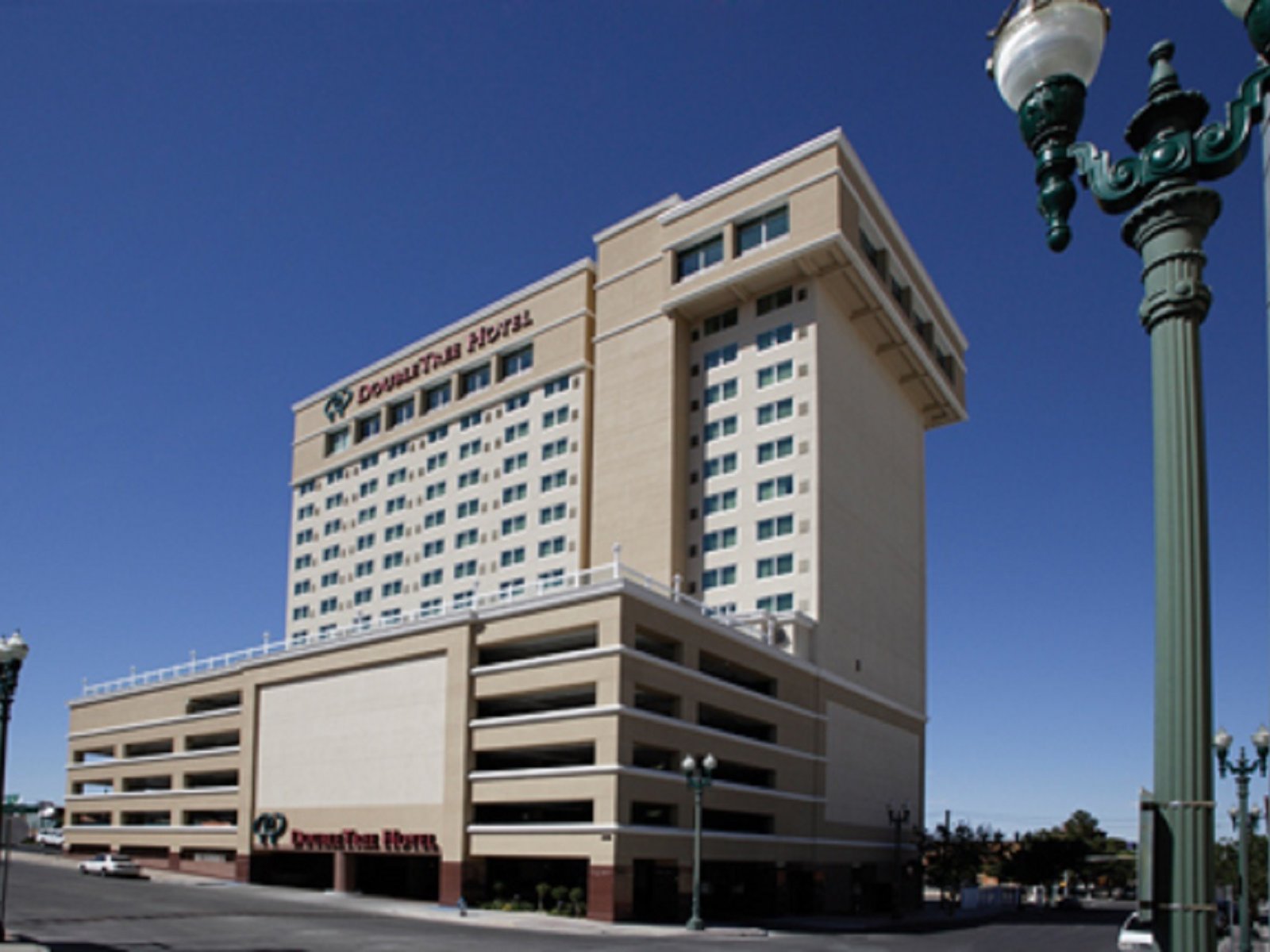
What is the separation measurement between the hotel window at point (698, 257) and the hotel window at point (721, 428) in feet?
31.2

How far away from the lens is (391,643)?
54719mm

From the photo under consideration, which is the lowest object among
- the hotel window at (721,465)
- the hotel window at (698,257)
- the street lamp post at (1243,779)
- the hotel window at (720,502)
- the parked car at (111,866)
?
the parked car at (111,866)

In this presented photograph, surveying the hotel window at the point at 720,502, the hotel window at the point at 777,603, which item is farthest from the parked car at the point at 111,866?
the hotel window at the point at 720,502

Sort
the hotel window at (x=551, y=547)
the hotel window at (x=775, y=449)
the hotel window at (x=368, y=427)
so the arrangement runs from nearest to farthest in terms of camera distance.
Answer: the hotel window at (x=775, y=449) → the hotel window at (x=551, y=547) → the hotel window at (x=368, y=427)

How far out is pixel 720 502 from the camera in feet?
218

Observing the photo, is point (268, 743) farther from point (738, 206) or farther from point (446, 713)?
point (738, 206)

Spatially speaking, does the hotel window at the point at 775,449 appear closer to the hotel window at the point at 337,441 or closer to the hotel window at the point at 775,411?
the hotel window at the point at 775,411

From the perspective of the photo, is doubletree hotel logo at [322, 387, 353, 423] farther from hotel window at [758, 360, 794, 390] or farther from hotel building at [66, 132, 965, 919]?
hotel window at [758, 360, 794, 390]

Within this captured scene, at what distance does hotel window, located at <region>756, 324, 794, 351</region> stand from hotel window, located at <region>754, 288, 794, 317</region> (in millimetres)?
1318

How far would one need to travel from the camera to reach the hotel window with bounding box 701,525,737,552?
6531 cm

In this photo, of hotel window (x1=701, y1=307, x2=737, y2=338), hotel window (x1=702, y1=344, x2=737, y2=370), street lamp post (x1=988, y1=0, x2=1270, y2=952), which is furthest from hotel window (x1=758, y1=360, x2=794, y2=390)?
street lamp post (x1=988, y1=0, x2=1270, y2=952)

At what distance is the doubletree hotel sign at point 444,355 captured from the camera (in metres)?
80.1

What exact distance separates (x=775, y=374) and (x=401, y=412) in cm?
3534

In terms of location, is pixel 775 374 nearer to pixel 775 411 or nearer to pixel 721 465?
pixel 775 411
